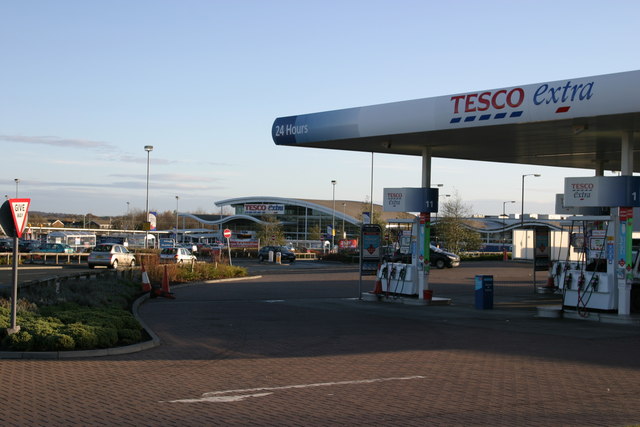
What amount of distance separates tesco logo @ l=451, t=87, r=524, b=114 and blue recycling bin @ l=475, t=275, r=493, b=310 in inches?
245

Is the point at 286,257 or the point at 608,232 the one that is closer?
the point at 608,232

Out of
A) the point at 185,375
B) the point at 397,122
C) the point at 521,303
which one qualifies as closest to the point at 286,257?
the point at 521,303

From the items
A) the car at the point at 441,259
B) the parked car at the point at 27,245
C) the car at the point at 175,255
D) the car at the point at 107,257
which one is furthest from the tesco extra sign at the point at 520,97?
the parked car at the point at 27,245

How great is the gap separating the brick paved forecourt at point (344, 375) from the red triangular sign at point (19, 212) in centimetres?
262

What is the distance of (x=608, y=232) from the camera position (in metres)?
19.5

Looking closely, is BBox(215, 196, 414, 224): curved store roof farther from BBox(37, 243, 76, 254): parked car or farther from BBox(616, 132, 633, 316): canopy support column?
BBox(616, 132, 633, 316): canopy support column

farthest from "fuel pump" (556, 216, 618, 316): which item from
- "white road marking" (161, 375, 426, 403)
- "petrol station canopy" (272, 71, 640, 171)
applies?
"white road marking" (161, 375, 426, 403)

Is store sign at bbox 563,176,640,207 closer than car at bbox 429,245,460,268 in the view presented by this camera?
Yes

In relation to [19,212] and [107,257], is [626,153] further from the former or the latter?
[107,257]

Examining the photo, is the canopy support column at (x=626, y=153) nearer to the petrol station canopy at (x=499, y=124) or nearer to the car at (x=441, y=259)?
the petrol station canopy at (x=499, y=124)

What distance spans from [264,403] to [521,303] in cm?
1799

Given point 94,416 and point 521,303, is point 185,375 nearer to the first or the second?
point 94,416

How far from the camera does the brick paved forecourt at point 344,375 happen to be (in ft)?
28.5

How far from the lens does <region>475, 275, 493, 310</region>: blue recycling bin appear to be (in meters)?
22.8
